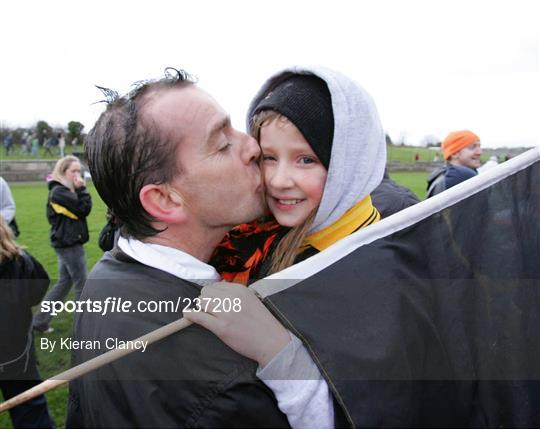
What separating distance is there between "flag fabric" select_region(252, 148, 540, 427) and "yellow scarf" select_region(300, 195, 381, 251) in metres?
0.26

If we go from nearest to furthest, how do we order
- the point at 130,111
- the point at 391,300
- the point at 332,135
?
1. the point at 391,300
2. the point at 130,111
3. the point at 332,135

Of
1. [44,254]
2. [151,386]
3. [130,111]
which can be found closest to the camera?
[151,386]

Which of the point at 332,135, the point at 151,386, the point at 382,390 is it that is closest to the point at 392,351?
the point at 382,390

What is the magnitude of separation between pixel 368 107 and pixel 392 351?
102cm

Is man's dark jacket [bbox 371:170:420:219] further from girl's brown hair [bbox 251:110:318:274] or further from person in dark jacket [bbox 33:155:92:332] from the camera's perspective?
person in dark jacket [bbox 33:155:92:332]

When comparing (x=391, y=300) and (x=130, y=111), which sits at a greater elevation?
(x=130, y=111)

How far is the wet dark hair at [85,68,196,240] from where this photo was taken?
1.54 meters

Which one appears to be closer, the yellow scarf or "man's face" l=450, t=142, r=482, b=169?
the yellow scarf

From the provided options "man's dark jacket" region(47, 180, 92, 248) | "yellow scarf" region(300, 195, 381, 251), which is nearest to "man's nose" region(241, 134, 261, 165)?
"yellow scarf" region(300, 195, 381, 251)

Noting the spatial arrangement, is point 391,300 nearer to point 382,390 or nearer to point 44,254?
point 382,390

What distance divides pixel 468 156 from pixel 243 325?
5208 millimetres

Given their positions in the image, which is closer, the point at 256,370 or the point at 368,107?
the point at 256,370

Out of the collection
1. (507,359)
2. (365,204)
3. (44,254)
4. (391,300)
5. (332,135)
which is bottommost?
(44,254)

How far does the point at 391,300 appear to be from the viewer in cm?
142
